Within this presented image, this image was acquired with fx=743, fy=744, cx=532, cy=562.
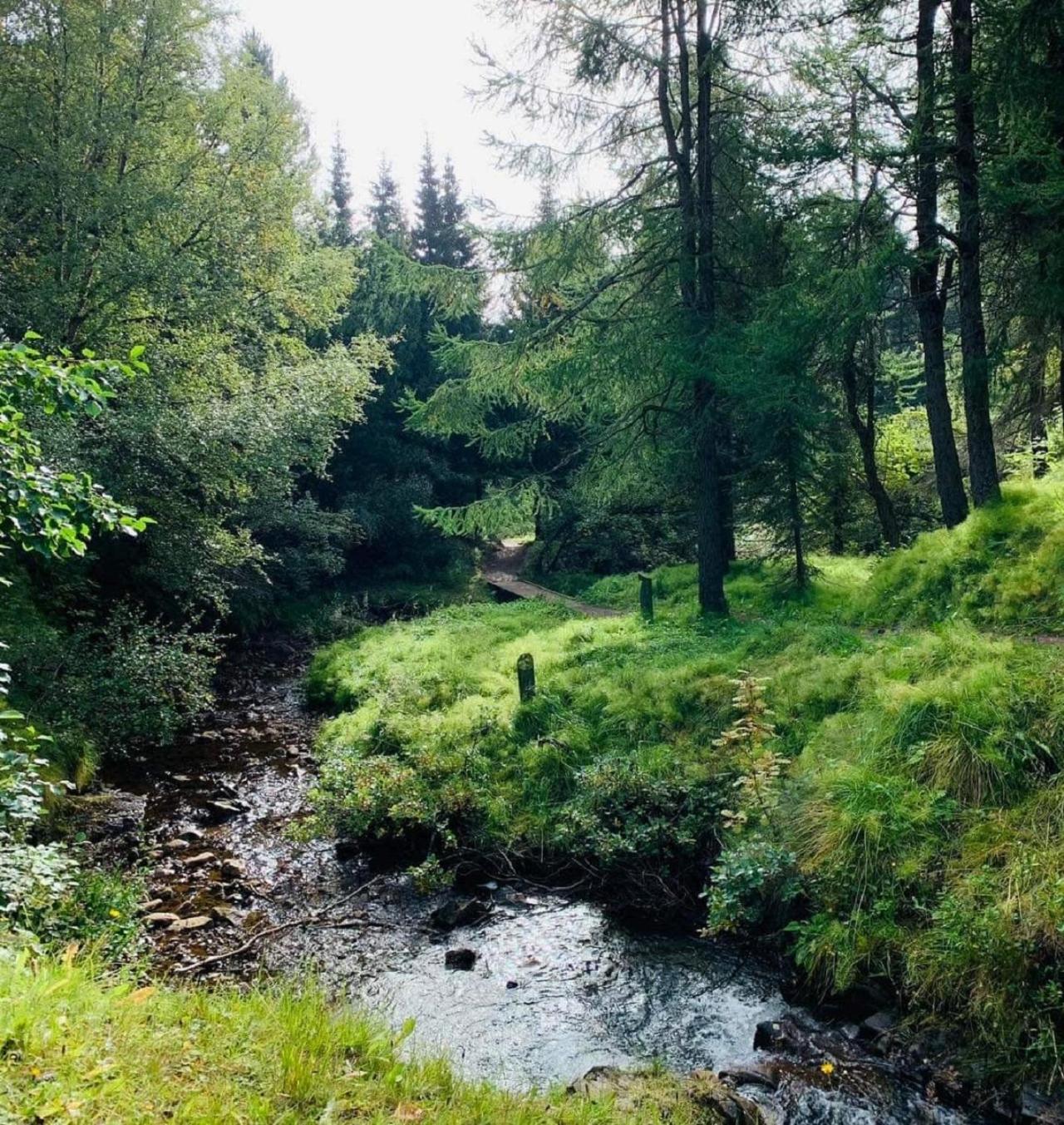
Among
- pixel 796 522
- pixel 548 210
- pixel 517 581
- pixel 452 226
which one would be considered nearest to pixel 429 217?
pixel 452 226

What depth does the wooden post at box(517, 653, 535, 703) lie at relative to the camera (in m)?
10.3

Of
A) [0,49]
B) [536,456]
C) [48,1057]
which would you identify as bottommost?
[48,1057]

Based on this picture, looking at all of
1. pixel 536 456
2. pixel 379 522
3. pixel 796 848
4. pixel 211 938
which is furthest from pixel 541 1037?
pixel 536 456

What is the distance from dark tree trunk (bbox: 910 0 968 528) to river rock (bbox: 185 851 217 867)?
12.5 m

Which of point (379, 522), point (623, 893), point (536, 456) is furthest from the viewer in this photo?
point (536, 456)

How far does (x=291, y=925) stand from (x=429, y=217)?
3559 cm

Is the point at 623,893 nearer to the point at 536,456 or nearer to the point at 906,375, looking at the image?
the point at 906,375

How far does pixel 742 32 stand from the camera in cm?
1247

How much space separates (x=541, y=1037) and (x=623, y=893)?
76.2 inches

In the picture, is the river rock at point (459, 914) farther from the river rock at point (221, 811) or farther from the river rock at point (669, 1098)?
the river rock at point (221, 811)

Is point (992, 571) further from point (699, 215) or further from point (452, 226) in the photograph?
point (452, 226)

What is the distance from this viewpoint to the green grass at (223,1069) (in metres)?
3.03

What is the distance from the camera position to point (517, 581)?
26078 mm

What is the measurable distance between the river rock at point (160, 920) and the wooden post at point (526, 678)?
492cm
